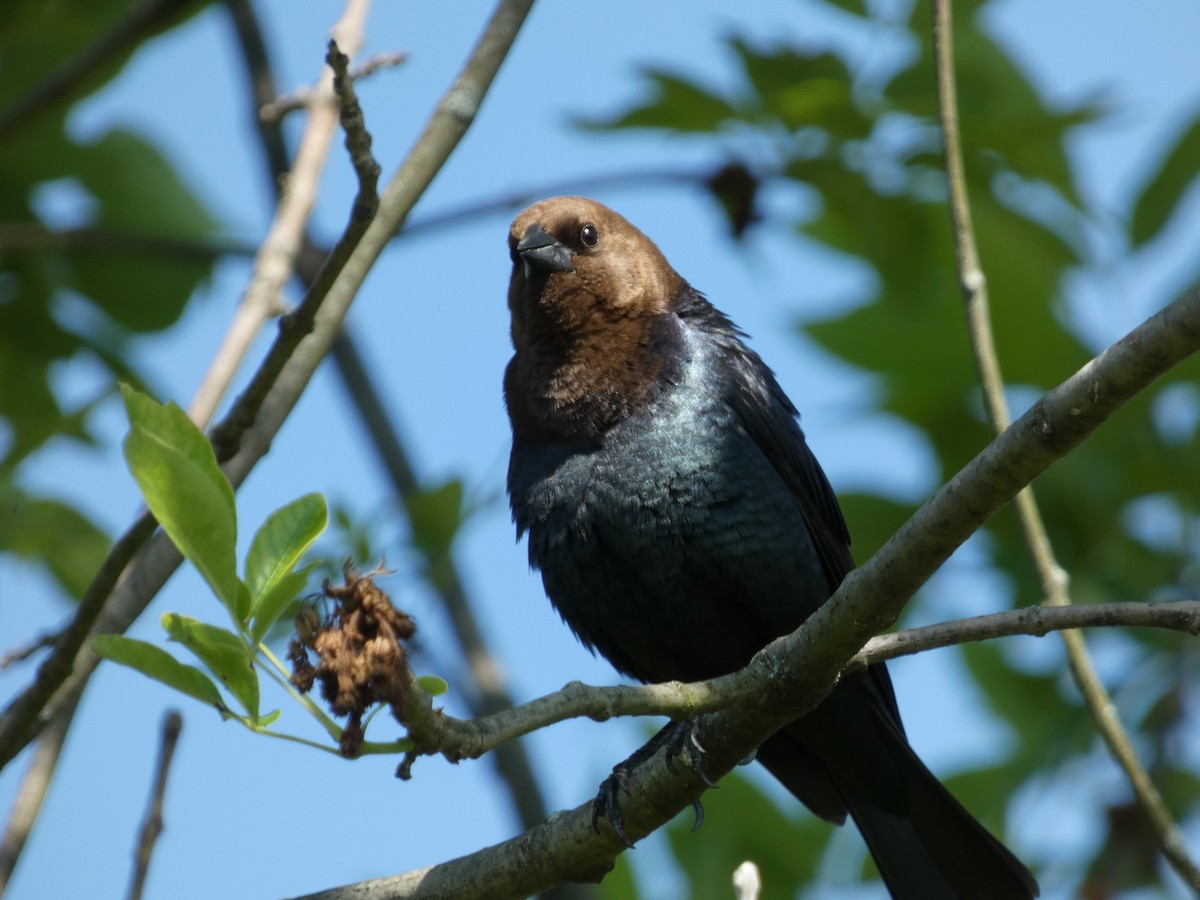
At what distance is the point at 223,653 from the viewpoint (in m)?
2.12

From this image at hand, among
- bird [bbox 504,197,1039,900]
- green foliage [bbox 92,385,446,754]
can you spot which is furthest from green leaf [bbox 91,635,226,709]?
bird [bbox 504,197,1039,900]

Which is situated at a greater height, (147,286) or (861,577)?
(147,286)

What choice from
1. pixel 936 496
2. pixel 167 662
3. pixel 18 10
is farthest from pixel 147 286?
pixel 936 496

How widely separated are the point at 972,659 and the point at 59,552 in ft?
10.9

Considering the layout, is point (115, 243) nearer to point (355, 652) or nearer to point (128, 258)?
point (128, 258)

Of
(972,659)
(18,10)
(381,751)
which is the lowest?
(381,751)

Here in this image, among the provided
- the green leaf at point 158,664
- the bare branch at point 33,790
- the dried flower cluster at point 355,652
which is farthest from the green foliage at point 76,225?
the dried flower cluster at point 355,652

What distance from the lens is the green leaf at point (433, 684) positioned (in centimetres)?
218

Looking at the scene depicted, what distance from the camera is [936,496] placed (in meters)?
2.41

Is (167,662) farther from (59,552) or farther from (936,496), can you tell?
(59,552)

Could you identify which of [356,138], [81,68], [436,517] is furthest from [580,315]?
[356,138]

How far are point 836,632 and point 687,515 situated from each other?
152 cm

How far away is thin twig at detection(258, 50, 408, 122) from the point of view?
3.65 m

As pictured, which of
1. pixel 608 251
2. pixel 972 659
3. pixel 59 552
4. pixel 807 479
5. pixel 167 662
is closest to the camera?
pixel 167 662
